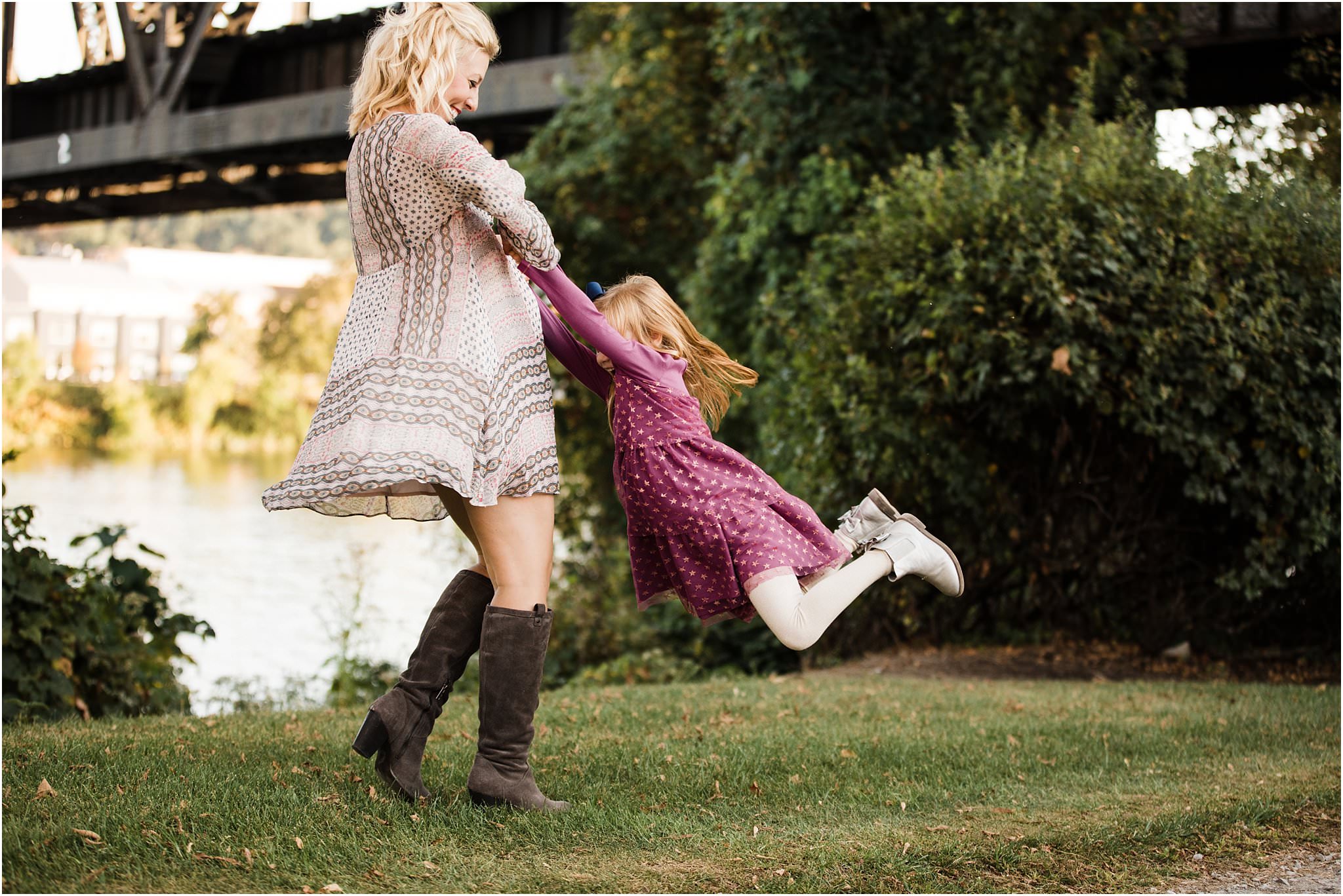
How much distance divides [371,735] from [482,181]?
4.66 ft

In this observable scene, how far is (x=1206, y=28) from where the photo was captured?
9820mm

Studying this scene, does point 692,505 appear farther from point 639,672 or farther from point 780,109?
point 780,109

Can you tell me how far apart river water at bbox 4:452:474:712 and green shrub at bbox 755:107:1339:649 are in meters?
4.40

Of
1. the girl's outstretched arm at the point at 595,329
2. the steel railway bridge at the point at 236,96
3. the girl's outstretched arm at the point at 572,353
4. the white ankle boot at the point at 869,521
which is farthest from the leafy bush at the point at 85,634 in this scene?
the steel railway bridge at the point at 236,96

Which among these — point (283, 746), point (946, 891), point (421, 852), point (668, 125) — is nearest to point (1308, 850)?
point (946, 891)

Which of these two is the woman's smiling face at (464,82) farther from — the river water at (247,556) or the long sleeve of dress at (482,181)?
the river water at (247,556)

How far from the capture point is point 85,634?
5395 mm

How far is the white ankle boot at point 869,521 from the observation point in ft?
11.6

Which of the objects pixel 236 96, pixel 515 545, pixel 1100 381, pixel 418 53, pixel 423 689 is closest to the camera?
pixel 418 53

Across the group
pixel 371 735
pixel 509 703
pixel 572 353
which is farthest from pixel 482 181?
pixel 371 735

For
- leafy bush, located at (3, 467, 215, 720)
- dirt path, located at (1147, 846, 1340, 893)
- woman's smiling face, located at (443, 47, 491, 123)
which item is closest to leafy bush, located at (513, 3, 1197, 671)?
leafy bush, located at (3, 467, 215, 720)

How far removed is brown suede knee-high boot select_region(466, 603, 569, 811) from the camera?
3105 mm

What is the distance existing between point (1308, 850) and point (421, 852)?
2.52 metres

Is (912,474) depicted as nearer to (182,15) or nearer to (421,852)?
(421,852)
